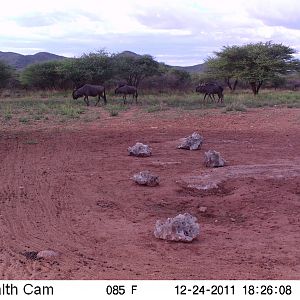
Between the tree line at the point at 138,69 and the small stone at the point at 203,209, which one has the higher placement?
the tree line at the point at 138,69

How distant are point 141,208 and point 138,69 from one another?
31.8 meters

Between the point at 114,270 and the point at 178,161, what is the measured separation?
18.3 feet

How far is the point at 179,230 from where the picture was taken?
20.4 feet

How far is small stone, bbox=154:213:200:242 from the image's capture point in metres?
6.17

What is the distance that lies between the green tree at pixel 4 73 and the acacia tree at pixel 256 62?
14.7m

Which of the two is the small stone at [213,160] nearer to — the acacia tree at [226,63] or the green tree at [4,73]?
the acacia tree at [226,63]

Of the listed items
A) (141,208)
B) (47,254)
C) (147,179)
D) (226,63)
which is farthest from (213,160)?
(226,63)

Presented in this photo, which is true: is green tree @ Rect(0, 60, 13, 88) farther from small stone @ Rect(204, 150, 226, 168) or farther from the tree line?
small stone @ Rect(204, 150, 226, 168)

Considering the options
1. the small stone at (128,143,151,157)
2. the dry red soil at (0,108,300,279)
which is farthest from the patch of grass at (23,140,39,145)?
the small stone at (128,143,151,157)

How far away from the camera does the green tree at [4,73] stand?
39.0 meters

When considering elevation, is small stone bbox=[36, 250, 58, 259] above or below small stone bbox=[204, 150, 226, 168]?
below

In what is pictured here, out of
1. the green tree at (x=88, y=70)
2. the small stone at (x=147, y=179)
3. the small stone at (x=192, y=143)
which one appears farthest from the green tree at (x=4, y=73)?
the small stone at (x=147, y=179)

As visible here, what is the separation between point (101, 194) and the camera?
27.0 ft

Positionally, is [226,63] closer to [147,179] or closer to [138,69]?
[138,69]
